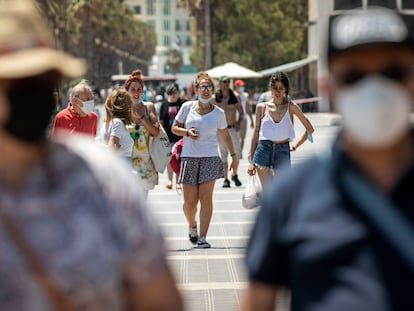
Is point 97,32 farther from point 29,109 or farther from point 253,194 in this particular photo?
point 29,109

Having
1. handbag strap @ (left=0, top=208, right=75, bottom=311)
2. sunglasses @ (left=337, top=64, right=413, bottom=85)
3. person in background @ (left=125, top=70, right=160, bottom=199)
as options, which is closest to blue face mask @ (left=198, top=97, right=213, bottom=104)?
person in background @ (left=125, top=70, right=160, bottom=199)

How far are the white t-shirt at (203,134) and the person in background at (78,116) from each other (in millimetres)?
972

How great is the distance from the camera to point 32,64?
2.48 metres

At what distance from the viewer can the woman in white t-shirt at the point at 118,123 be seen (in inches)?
360

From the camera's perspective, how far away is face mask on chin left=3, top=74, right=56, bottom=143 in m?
2.48

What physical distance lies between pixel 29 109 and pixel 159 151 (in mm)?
7198

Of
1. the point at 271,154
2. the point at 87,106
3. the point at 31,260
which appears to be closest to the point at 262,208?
the point at 31,260

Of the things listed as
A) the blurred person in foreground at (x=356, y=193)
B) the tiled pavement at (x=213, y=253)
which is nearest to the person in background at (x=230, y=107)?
the tiled pavement at (x=213, y=253)

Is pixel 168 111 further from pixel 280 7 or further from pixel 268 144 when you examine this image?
pixel 280 7

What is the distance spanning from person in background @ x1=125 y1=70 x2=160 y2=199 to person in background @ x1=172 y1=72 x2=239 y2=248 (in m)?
0.24

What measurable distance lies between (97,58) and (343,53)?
94029 mm

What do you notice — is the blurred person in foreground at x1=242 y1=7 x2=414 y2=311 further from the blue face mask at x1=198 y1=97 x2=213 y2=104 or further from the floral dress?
the blue face mask at x1=198 y1=97 x2=213 y2=104

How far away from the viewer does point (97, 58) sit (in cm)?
9581

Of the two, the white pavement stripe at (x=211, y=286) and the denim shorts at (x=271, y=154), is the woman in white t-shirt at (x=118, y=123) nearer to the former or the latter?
the denim shorts at (x=271, y=154)
